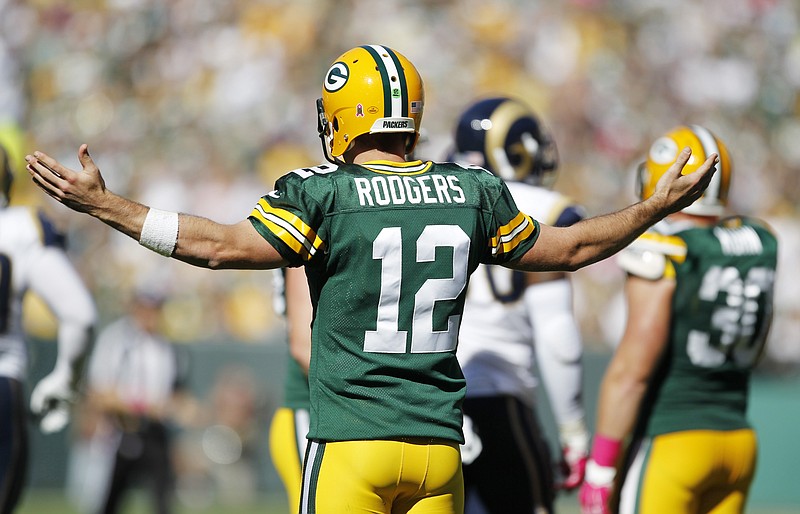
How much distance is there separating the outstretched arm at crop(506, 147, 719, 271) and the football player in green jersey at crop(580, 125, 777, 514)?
1.11 meters

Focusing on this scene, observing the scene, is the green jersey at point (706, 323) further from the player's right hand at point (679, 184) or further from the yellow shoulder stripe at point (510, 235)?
the yellow shoulder stripe at point (510, 235)

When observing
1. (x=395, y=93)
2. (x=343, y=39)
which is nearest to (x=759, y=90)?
(x=343, y=39)

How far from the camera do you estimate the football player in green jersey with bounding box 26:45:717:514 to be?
3.53 m

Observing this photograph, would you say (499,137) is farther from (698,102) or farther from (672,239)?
(698,102)

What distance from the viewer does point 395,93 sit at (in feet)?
12.4

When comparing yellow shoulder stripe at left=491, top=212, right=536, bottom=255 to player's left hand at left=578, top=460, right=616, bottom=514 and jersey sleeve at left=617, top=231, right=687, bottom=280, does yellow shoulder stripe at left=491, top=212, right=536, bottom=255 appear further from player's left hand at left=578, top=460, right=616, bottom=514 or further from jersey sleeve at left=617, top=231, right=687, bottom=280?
player's left hand at left=578, top=460, right=616, bottom=514

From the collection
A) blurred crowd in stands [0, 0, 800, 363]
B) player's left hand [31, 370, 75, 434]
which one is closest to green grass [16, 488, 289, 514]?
blurred crowd in stands [0, 0, 800, 363]

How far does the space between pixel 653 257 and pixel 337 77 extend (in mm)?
1737

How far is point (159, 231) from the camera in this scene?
134 inches

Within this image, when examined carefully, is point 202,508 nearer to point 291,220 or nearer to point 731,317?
point 731,317

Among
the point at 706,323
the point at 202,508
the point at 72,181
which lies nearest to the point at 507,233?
the point at 72,181

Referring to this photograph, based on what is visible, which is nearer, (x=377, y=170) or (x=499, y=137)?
(x=377, y=170)

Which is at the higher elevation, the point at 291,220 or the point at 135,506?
the point at 291,220

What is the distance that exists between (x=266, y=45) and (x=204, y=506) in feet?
20.1
